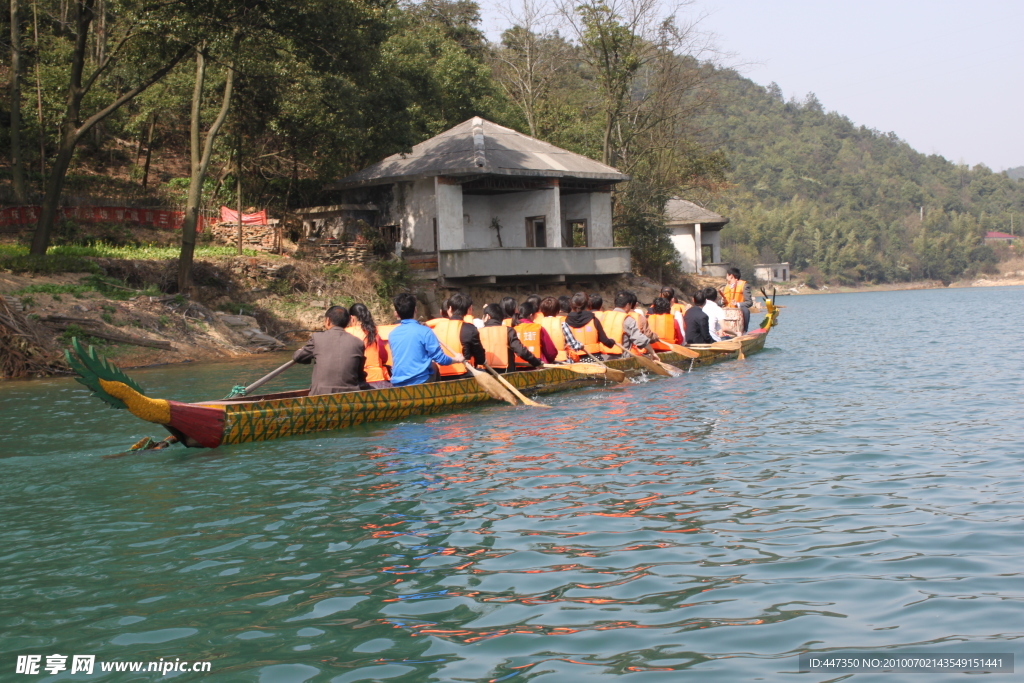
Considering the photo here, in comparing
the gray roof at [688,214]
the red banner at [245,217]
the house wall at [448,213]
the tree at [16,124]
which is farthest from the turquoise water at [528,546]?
the gray roof at [688,214]

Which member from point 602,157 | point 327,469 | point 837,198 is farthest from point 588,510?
point 837,198

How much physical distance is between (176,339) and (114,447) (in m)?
11.5

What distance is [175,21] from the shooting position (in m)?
19.7

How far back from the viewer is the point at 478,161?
27.8 metres

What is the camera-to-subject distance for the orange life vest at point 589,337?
568 inches

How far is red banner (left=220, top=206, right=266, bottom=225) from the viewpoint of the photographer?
96.3ft

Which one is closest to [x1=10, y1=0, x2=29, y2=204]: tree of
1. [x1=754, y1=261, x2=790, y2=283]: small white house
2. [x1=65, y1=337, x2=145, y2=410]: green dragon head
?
[x1=65, y1=337, x2=145, y2=410]: green dragon head

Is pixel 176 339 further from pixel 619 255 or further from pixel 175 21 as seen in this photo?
pixel 619 255

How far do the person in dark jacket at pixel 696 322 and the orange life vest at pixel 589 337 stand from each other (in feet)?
12.8

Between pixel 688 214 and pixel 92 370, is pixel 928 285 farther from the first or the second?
pixel 92 370

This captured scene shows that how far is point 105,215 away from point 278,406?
2217 cm

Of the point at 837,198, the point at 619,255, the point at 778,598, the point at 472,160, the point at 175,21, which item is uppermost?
the point at 837,198

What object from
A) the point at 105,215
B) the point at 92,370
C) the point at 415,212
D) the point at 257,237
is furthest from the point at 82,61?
the point at 92,370

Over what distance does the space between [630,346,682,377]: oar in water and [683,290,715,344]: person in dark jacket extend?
2381 mm
